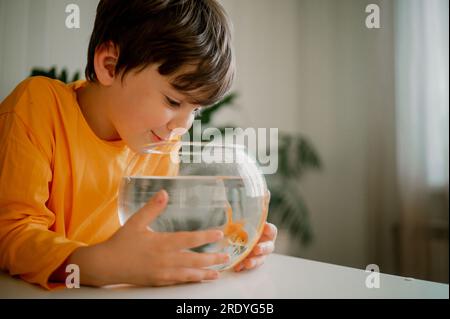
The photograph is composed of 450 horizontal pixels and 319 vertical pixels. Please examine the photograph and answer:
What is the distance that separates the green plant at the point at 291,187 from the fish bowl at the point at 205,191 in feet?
4.81

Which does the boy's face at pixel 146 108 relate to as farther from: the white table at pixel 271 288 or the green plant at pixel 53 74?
the green plant at pixel 53 74

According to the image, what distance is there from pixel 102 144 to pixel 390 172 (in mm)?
A: 1540

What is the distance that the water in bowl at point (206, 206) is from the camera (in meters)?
0.47

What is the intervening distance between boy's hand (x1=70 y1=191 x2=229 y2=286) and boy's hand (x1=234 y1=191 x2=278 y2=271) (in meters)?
0.12

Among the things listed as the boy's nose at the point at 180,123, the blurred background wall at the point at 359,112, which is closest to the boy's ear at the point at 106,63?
the boy's nose at the point at 180,123

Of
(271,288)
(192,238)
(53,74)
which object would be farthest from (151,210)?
(53,74)

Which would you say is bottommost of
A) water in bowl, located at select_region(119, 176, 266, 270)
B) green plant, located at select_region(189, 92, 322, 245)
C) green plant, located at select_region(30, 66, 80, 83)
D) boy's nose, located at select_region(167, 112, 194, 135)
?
green plant, located at select_region(189, 92, 322, 245)

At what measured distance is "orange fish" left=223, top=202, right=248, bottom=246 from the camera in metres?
0.50

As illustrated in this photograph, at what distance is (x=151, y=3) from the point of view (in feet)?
2.37

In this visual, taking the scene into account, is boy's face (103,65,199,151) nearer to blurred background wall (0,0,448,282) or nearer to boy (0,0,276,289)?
boy (0,0,276,289)

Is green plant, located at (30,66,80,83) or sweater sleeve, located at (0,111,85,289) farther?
green plant, located at (30,66,80,83)

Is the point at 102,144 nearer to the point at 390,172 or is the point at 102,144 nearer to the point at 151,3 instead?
the point at 151,3

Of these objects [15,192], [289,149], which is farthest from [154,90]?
[289,149]

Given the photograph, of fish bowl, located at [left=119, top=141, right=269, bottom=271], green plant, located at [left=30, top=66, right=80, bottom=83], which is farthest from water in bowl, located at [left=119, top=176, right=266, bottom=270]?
green plant, located at [left=30, top=66, right=80, bottom=83]
